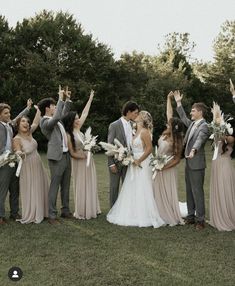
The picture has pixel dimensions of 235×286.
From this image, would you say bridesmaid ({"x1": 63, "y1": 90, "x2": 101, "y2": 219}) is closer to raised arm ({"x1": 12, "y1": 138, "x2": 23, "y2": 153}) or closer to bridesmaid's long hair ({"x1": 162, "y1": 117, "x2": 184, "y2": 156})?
raised arm ({"x1": 12, "y1": 138, "x2": 23, "y2": 153})

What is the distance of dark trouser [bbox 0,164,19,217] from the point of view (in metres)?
8.68

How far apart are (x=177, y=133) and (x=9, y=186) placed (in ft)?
11.9

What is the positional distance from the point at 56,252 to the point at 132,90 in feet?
99.3

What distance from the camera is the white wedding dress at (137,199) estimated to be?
8.68m

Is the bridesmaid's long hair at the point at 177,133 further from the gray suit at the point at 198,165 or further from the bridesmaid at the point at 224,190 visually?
the bridesmaid at the point at 224,190

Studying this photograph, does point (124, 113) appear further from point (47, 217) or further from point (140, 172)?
point (47, 217)

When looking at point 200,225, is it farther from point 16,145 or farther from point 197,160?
point 16,145

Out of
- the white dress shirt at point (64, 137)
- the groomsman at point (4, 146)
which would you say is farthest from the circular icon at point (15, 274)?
the white dress shirt at point (64, 137)

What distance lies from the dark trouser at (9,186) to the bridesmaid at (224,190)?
158 inches

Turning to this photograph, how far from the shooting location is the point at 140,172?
29.2 feet

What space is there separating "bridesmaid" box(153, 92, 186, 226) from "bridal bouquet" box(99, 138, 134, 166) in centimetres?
64

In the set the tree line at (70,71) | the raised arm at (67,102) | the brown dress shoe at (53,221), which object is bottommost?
the brown dress shoe at (53,221)

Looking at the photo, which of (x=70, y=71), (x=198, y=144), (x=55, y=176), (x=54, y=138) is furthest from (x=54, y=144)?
(x=70, y=71)

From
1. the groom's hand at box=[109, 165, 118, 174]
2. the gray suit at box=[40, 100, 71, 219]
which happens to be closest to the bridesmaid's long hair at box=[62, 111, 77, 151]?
the gray suit at box=[40, 100, 71, 219]
